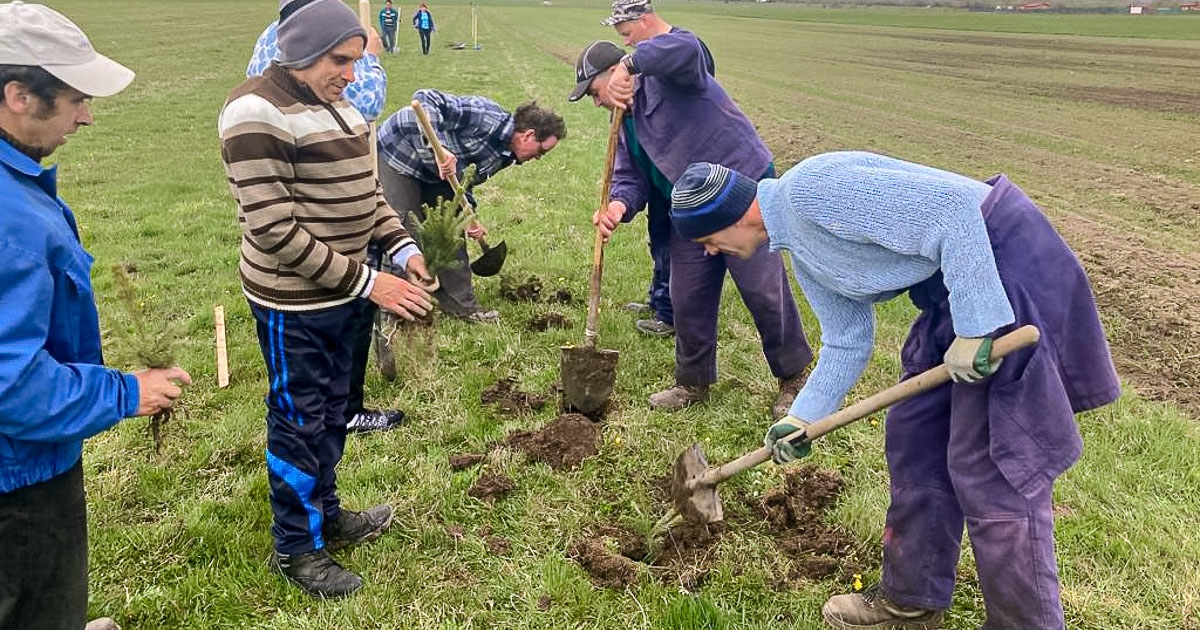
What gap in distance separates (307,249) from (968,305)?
2.40 meters

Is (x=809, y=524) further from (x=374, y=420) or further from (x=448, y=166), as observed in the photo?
(x=448, y=166)

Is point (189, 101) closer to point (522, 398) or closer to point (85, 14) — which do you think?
point (522, 398)

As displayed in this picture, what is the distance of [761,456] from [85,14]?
50003 millimetres

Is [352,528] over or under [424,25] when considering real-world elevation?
under

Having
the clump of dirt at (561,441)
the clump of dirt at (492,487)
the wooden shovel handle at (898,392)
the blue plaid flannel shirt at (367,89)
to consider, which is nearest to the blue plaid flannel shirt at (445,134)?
the blue plaid flannel shirt at (367,89)

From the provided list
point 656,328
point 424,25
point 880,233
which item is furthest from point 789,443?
point 424,25

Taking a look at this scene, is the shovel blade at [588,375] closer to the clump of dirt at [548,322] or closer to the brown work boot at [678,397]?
the brown work boot at [678,397]

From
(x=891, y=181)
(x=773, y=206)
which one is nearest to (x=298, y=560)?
(x=773, y=206)

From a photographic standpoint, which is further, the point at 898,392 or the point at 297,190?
the point at 297,190

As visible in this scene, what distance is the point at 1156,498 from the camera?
420cm

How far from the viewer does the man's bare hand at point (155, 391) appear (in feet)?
8.13

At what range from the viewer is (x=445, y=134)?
6078mm

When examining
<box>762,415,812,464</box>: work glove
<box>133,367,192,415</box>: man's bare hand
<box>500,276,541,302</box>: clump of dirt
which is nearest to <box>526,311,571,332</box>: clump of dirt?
<box>500,276,541,302</box>: clump of dirt

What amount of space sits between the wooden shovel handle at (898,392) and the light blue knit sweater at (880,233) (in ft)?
0.23
